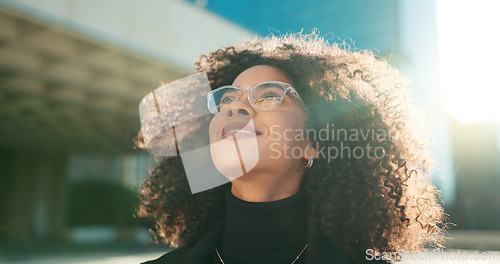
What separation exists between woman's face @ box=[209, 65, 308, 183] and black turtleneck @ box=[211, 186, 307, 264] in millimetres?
161

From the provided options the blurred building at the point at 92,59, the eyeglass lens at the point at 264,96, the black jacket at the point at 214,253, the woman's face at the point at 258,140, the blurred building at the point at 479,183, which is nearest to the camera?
the black jacket at the point at 214,253

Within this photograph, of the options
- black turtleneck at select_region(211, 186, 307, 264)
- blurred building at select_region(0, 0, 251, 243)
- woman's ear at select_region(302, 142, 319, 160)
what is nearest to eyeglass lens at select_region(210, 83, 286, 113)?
woman's ear at select_region(302, 142, 319, 160)

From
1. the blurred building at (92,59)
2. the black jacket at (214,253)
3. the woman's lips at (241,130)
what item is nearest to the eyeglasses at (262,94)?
the woman's lips at (241,130)

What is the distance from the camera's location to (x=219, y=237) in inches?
83.0

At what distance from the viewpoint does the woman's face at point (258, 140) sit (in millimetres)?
1881

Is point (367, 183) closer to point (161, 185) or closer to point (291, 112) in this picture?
point (291, 112)

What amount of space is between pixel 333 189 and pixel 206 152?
84cm

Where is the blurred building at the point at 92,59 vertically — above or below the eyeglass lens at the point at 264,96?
above

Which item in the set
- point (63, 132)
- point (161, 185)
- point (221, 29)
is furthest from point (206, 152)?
point (63, 132)

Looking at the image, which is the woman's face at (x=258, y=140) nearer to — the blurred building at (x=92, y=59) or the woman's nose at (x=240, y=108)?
the woman's nose at (x=240, y=108)

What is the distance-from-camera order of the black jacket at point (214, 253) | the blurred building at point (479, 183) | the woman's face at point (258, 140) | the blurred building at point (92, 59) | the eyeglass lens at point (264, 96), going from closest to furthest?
the black jacket at point (214, 253), the woman's face at point (258, 140), the eyeglass lens at point (264, 96), the blurred building at point (92, 59), the blurred building at point (479, 183)

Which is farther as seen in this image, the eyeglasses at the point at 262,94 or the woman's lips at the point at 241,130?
the eyeglasses at the point at 262,94

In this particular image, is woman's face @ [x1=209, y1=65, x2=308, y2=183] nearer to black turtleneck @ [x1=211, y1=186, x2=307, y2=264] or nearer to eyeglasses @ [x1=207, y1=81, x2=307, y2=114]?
eyeglasses @ [x1=207, y1=81, x2=307, y2=114]

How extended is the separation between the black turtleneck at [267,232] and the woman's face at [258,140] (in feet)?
0.53
